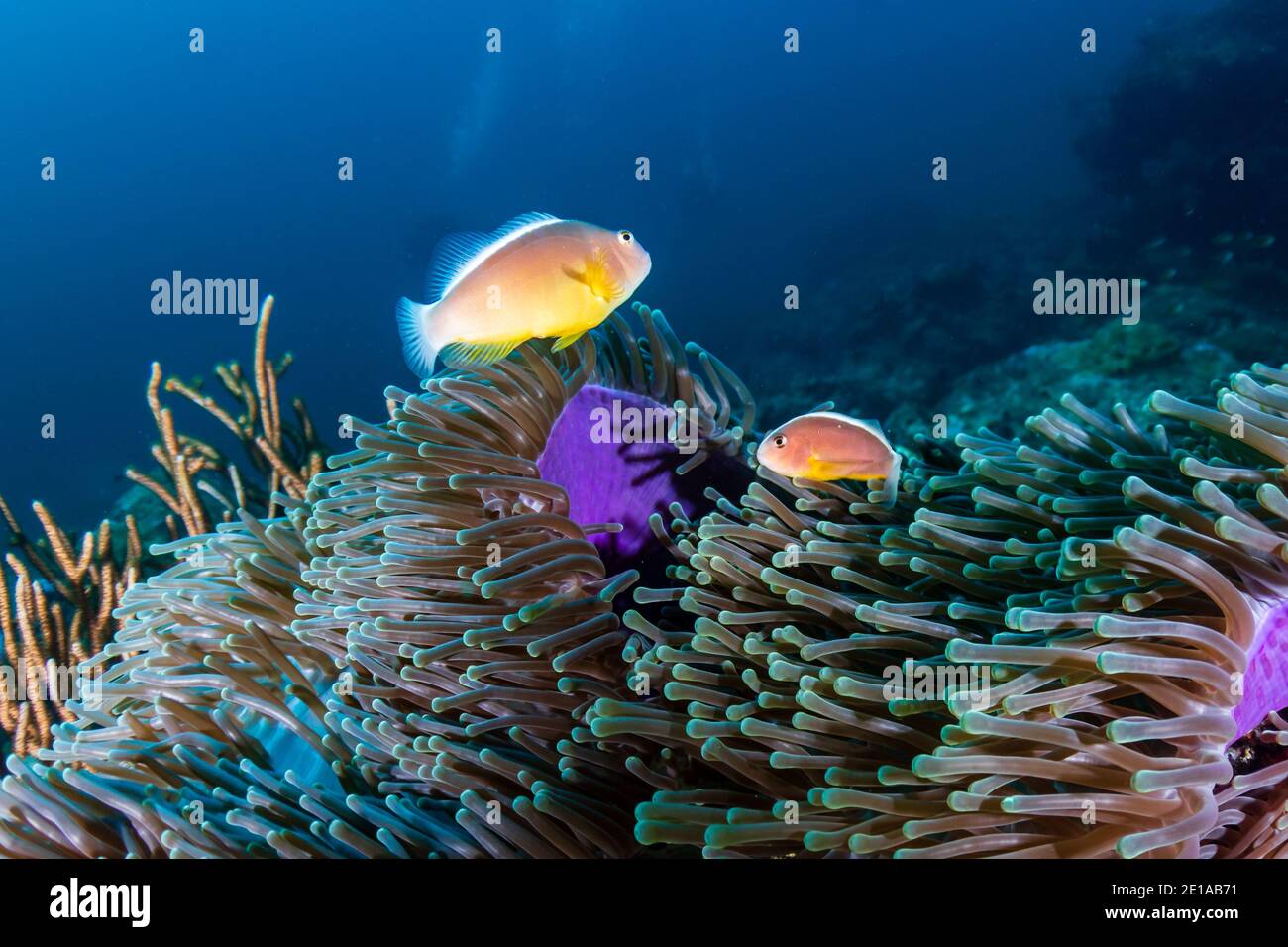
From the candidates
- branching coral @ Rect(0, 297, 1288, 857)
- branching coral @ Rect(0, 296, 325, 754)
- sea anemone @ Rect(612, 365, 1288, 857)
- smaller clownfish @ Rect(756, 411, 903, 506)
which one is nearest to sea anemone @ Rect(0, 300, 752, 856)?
branching coral @ Rect(0, 297, 1288, 857)

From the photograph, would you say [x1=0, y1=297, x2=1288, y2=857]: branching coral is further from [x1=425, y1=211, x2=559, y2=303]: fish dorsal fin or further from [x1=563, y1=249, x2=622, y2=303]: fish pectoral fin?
[x1=563, y1=249, x2=622, y2=303]: fish pectoral fin

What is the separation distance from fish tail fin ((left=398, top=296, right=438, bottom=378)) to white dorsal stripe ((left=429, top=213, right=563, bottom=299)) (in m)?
0.08

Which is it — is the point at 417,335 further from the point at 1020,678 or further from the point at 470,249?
the point at 1020,678

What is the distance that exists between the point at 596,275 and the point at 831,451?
827 millimetres

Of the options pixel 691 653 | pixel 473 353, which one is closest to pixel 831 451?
pixel 691 653

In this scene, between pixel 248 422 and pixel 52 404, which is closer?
pixel 248 422

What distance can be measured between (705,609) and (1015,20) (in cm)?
7640

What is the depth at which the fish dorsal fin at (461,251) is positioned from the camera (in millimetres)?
2238

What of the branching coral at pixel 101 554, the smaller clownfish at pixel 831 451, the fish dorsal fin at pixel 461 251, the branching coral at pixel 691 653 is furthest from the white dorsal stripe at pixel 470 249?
the branching coral at pixel 101 554
